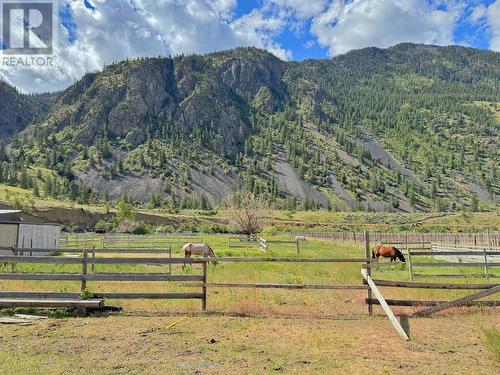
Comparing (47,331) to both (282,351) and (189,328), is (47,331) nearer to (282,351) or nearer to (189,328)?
(189,328)

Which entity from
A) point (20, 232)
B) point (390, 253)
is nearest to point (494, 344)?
point (390, 253)

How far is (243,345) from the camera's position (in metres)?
8.03

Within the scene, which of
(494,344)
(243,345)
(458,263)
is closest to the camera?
(494,344)

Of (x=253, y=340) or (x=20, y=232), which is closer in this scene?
(x=253, y=340)

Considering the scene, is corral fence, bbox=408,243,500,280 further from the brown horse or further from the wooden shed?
the wooden shed

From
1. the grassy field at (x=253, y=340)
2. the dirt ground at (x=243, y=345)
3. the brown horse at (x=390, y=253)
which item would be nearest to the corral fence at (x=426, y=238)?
the brown horse at (x=390, y=253)

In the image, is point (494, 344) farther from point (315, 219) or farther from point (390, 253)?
point (315, 219)

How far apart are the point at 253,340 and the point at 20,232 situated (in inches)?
1120

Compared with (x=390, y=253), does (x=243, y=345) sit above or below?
below

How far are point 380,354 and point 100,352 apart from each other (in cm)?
514

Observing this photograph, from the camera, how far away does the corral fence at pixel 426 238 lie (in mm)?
39162

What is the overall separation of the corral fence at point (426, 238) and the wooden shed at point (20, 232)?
33553 mm

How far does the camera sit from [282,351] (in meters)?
7.66

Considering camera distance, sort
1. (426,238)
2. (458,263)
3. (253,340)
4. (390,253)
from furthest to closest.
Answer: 1. (426,238)
2. (390,253)
3. (458,263)
4. (253,340)
